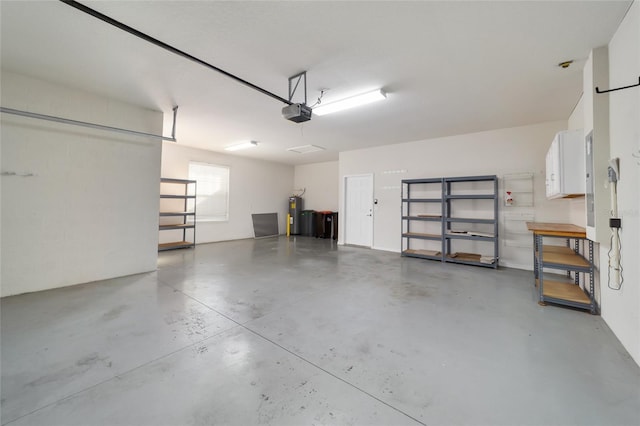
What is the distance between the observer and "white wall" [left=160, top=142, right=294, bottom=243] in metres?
6.77

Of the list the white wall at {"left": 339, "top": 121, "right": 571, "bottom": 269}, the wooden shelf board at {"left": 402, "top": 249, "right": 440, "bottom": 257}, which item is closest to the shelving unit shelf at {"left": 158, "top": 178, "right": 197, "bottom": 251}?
the white wall at {"left": 339, "top": 121, "right": 571, "bottom": 269}

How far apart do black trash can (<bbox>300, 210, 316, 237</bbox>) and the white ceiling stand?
203 inches

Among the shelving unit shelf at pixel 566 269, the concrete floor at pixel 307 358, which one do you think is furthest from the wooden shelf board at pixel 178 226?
the shelving unit shelf at pixel 566 269

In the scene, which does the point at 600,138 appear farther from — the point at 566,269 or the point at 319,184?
the point at 319,184

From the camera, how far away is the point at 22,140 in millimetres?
3176

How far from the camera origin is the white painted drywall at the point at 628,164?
187 centimetres

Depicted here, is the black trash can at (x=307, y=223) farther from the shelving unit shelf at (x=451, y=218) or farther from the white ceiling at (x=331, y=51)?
the white ceiling at (x=331, y=51)

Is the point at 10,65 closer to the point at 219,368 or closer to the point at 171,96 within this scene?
the point at 171,96

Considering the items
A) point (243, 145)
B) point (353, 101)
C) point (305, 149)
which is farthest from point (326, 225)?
point (353, 101)

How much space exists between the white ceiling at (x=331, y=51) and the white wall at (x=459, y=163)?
0.57 metres

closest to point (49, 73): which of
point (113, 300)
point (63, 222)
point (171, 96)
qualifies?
point (171, 96)

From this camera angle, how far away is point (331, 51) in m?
2.59

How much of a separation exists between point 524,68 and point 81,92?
5711 millimetres

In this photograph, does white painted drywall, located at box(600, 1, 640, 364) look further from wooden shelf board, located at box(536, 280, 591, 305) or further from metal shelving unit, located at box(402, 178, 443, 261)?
metal shelving unit, located at box(402, 178, 443, 261)
